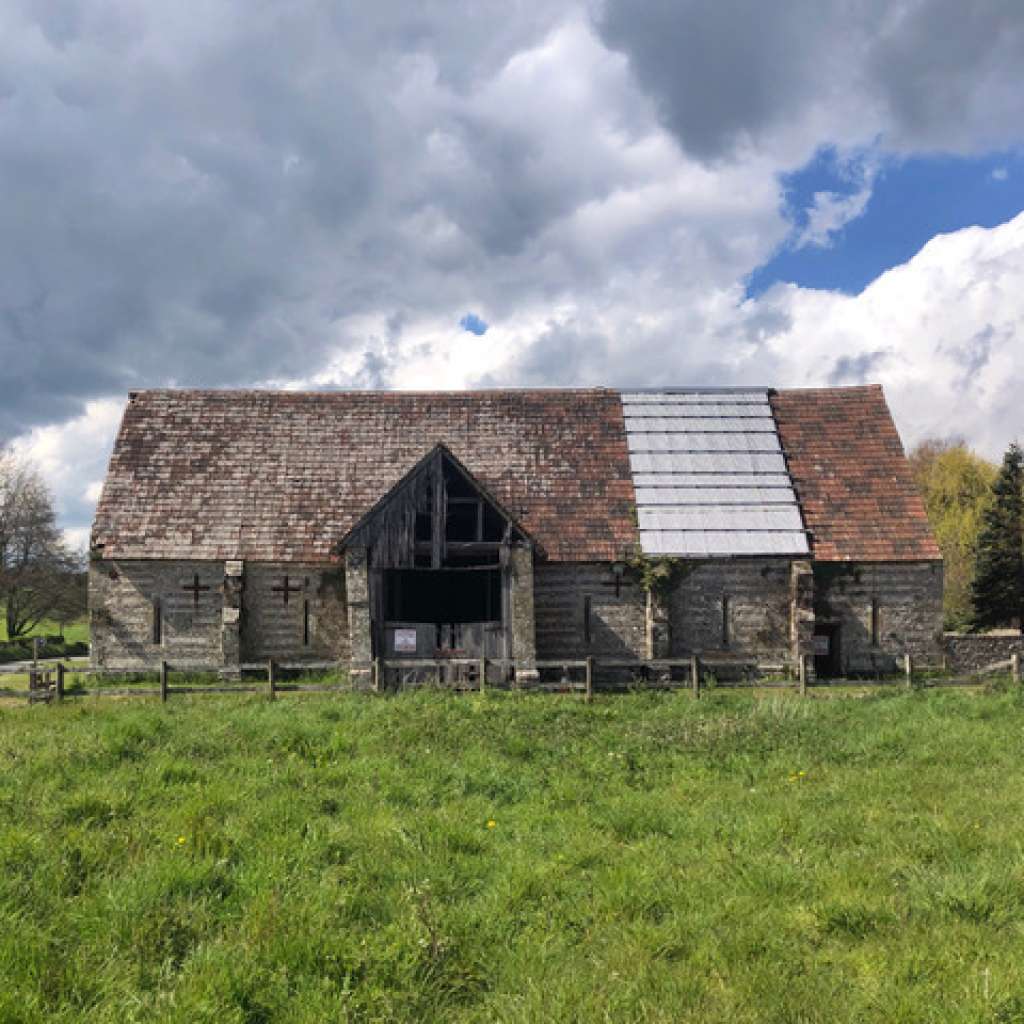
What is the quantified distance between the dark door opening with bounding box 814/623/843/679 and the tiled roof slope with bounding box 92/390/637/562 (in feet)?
19.4

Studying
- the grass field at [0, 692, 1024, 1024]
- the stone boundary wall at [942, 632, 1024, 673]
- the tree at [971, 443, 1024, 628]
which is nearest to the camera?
the grass field at [0, 692, 1024, 1024]

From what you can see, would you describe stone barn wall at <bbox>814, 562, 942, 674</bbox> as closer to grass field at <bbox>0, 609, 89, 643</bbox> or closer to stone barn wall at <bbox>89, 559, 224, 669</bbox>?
stone barn wall at <bbox>89, 559, 224, 669</bbox>

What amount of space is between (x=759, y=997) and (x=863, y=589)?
1920 cm

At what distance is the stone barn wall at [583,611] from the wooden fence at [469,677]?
703 mm

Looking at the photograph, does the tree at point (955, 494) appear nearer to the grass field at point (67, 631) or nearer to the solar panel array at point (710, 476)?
the solar panel array at point (710, 476)

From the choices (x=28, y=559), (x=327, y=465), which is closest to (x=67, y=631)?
(x=28, y=559)

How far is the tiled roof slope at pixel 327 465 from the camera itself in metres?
22.8

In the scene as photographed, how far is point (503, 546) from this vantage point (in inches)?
836

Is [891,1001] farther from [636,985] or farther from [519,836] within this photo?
[519,836]

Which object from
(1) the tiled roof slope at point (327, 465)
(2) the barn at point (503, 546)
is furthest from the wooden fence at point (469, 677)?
(1) the tiled roof slope at point (327, 465)

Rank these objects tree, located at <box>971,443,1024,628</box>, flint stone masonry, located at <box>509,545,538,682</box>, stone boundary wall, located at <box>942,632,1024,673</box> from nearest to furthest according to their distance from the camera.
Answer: flint stone masonry, located at <box>509,545,538,682</box> → stone boundary wall, located at <box>942,632,1024,673</box> → tree, located at <box>971,443,1024,628</box>

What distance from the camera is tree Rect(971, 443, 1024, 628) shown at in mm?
36375

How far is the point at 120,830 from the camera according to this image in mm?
8234

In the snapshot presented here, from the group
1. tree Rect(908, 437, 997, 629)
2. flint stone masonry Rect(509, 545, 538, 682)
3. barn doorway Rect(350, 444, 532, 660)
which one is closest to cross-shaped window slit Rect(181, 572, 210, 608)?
barn doorway Rect(350, 444, 532, 660)
